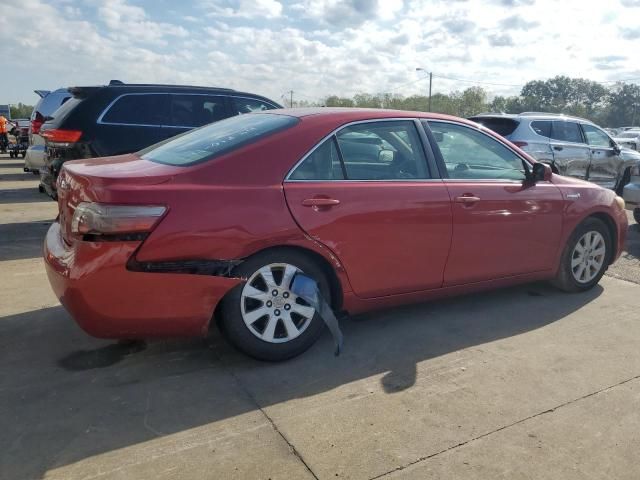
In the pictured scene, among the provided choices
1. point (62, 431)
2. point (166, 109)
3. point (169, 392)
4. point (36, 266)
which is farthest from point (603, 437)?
point (166, 109)

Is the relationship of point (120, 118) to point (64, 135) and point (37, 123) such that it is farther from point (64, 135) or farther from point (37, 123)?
point (37, 123)

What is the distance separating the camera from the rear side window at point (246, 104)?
7.46 metres

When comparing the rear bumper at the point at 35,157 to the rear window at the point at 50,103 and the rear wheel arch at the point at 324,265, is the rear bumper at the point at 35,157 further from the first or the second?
the rear wheel arch at the point at 324,265

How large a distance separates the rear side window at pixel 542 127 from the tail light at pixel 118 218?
8130 millimetres

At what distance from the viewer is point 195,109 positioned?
716 cm

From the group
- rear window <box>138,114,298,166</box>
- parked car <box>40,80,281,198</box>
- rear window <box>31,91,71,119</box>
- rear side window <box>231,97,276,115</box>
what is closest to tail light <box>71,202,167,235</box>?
rear window <box>138,114,298,166</box>

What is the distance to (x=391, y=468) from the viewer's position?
7.88 ft

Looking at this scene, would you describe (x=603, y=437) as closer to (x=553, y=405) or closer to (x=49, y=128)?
(x=553, y=405)

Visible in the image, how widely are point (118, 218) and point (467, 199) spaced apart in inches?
95.2

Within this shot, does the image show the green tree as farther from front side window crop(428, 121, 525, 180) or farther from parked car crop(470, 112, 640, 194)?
front side window crop(428, 121, 525, 180)

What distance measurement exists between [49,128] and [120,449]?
5.08 meters

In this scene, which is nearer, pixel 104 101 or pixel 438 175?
pixel 438 175

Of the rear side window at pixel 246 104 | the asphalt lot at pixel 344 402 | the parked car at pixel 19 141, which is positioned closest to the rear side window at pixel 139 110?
the rear side window at pixel 246 104

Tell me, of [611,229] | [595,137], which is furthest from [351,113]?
[595,137]
